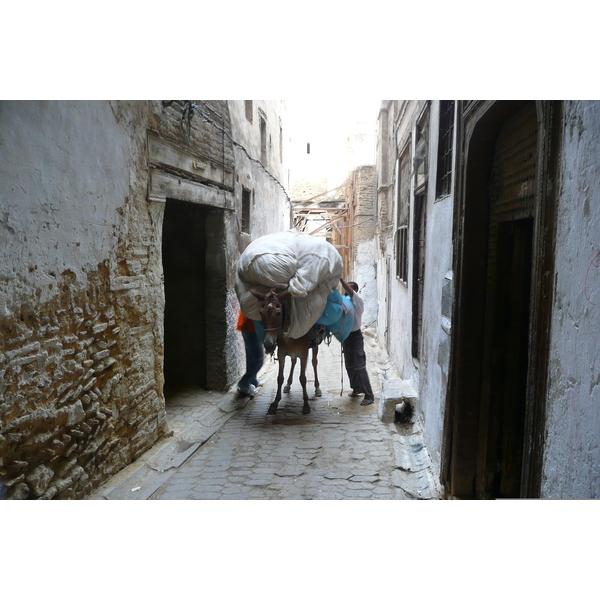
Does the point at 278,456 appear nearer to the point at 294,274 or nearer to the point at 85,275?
the point at 294,274

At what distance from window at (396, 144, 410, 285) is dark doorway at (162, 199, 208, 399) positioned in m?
2.99

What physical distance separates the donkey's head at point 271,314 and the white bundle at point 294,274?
147mm

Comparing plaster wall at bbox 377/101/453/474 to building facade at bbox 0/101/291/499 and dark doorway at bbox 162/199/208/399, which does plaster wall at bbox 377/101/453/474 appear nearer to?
building facade at bbox 0/101/291/499

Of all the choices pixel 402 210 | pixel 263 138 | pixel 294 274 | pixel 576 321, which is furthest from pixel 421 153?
pixel 263 138

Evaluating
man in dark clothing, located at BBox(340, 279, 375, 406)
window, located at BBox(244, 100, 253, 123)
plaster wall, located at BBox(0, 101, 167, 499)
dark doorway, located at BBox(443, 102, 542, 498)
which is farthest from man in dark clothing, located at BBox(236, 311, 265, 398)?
window, located at BBox(244, 100, 253, 123)

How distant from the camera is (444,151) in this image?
4367 mm

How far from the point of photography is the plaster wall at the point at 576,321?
1.48 meters

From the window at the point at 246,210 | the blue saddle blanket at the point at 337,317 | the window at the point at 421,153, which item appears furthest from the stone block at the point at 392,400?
the window at the point at 246,210

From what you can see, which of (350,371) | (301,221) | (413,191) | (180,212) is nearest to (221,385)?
(350,371)

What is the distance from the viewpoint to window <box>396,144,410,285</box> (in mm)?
7648

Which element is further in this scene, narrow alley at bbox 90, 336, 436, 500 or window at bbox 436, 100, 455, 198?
window at bbox 436, 100, 455, 198

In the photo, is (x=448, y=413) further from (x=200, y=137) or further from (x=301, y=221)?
(x=301, y=221)

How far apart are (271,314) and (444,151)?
2.26m

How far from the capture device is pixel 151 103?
4.36 m
